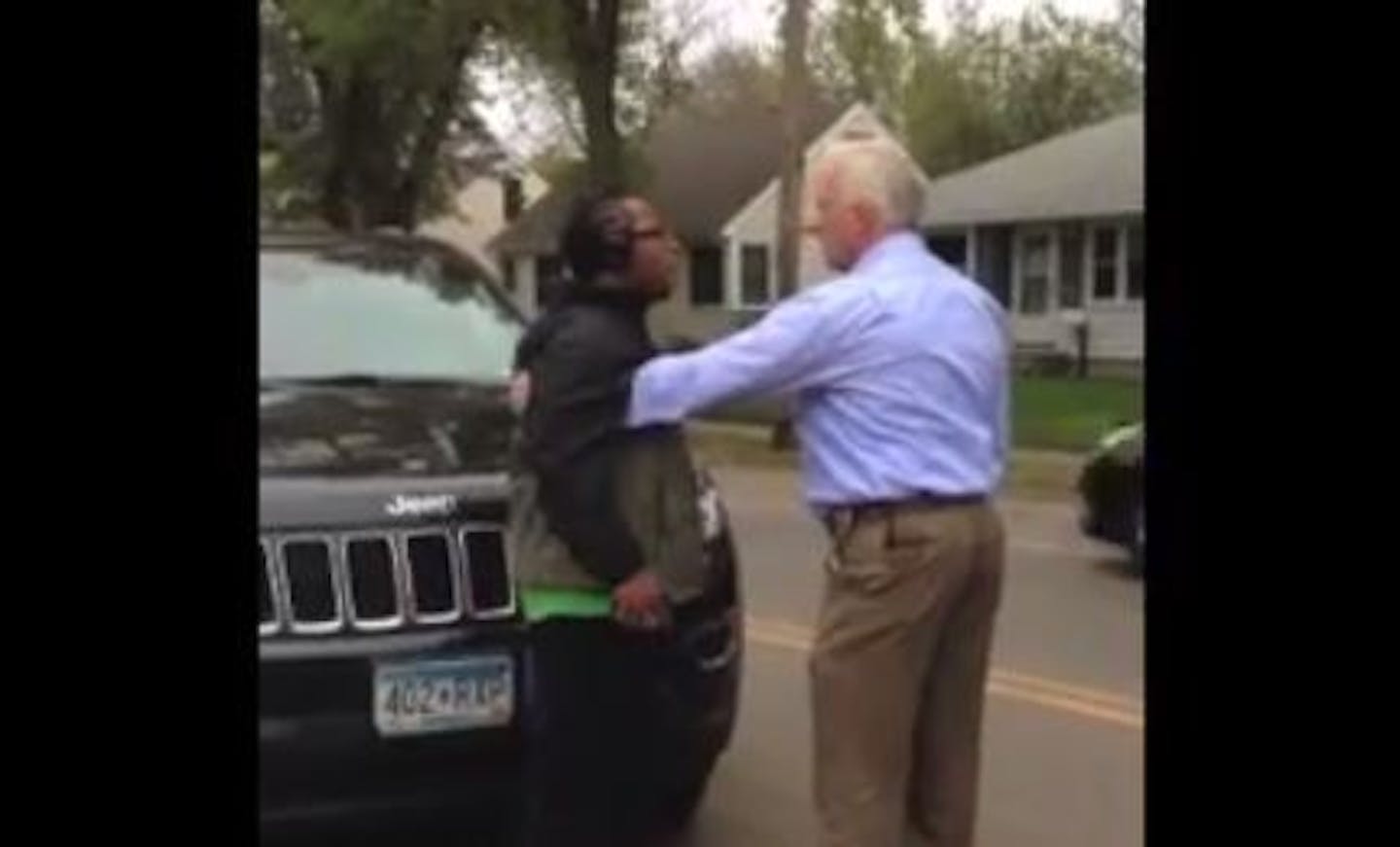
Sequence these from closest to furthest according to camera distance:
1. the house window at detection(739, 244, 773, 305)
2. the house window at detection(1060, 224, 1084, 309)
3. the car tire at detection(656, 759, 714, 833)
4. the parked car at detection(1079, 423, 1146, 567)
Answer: the house window at detection(739, 244, 773, 305) → the car tire at detection(656, 759, 714, 833) → the house window at detection(1060, 224, 1084, 309) → the parked car at detection(1079, 423, 1146, 567)

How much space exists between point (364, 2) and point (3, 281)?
6.60 feet

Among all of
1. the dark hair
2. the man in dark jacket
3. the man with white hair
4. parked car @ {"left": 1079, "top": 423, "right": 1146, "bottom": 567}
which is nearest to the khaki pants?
the man with white hair

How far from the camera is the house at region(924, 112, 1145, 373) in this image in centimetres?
324

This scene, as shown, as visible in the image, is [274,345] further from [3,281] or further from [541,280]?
[3,281]

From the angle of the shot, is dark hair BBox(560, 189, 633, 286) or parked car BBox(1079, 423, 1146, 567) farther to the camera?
parked car BBox(1079, 423, 1146, 567)

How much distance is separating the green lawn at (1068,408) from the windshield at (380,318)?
3.34ft

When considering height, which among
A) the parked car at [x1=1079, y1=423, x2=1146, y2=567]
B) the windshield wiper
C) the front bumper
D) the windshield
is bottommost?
the front bumper

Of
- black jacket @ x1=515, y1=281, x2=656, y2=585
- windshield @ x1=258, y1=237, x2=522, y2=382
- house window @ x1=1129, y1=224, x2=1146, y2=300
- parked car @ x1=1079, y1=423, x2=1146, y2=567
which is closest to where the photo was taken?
house window @ x1=1129, y1=224, x2=1146, y2=300

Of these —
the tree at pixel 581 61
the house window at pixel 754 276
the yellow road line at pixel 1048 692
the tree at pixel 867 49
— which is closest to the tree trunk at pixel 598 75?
the tree at pixel 581 61

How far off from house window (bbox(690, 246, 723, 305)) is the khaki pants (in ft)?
1.85

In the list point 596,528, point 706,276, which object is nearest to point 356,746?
point 596,528

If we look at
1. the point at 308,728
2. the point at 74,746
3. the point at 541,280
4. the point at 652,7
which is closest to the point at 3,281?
the point at 74,746

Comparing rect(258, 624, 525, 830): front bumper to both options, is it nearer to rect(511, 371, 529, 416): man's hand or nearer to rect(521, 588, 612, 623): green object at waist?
rect(521, 588, 612, 623): green object at waist

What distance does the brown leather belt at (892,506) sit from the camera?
285 cm
